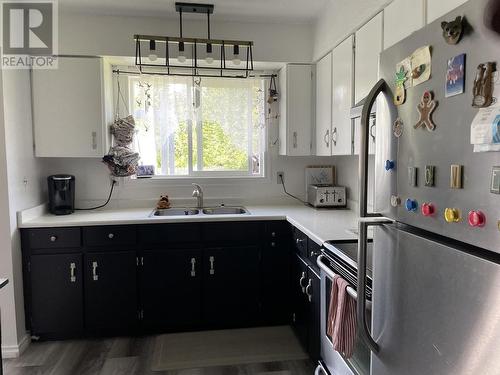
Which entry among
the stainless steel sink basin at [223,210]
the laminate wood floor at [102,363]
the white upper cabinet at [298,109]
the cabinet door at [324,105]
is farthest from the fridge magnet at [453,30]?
the stainless steel sink basin at [223,210]

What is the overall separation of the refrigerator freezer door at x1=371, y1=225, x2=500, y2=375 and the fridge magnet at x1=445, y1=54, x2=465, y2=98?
357 millimetres

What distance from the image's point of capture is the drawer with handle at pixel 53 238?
2539mm

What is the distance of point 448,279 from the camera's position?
32.8 inches

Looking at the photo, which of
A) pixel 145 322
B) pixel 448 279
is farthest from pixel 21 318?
pixel 448 279

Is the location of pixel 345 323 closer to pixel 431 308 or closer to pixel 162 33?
pixel 431 308

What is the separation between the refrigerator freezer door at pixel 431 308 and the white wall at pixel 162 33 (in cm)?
232

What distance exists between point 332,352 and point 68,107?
251cm

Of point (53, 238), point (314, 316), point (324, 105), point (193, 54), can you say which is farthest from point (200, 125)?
point (314, 316)

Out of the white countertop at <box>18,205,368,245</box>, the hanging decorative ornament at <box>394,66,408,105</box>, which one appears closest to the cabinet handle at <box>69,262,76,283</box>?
the white countertop at <box>18,205,368,245</box>

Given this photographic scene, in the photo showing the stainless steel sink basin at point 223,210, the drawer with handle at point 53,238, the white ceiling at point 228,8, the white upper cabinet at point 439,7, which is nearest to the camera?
the white upper cabinet at point 439,7

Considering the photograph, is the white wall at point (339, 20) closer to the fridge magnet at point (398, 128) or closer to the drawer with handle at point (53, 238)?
the fridge magnet at point (398, 128)

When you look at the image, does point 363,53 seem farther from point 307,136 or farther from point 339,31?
point 307,136

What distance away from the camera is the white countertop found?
2369 mm

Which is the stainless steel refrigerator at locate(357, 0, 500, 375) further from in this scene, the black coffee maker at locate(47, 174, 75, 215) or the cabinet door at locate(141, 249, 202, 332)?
the black coffee maker at locate(47, 174, 75, 215)
